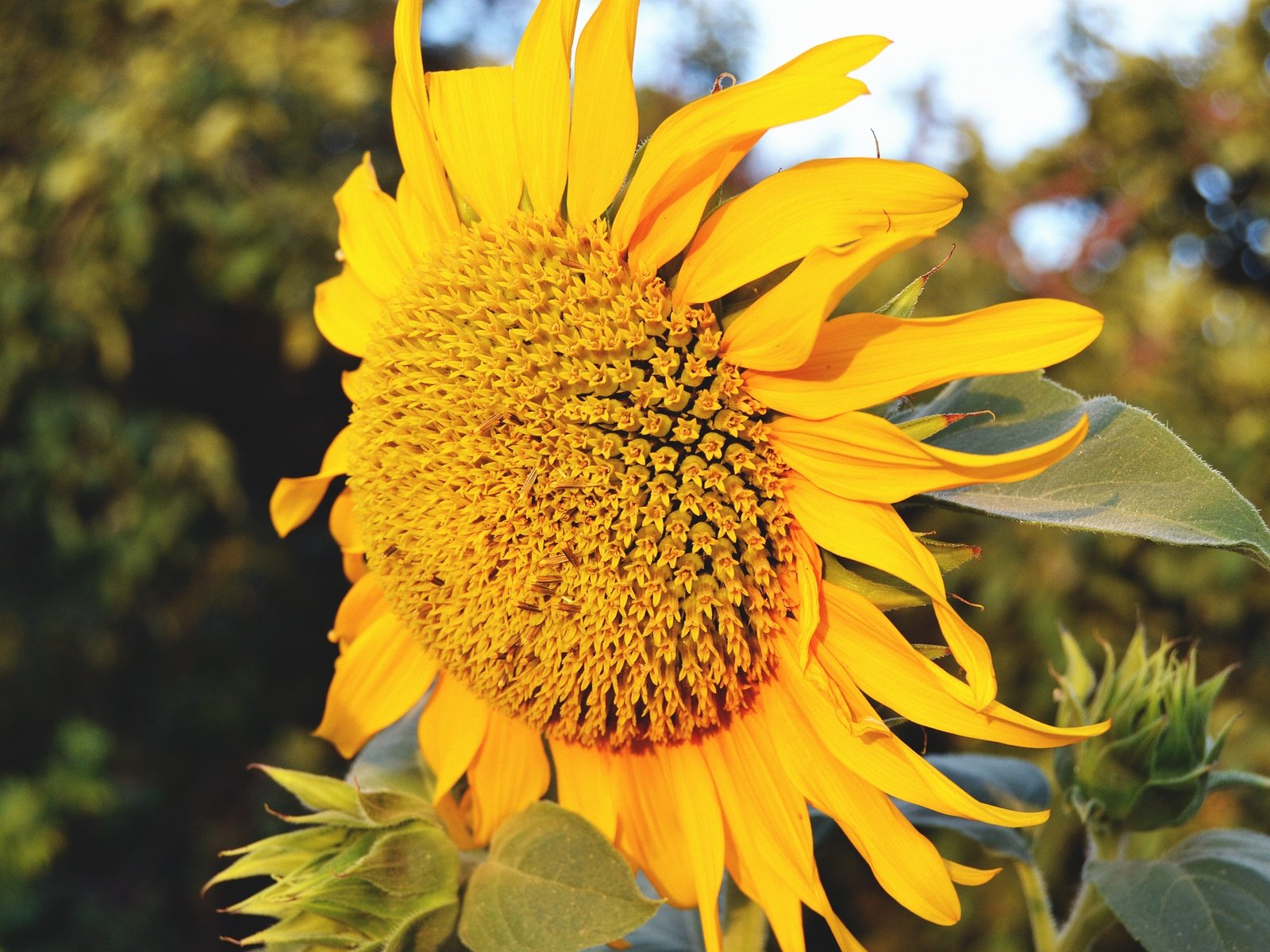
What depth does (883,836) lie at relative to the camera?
2.44ft

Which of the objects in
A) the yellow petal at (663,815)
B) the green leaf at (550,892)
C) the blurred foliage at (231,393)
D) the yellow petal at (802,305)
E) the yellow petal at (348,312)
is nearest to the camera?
the yellow petal at (802,305)

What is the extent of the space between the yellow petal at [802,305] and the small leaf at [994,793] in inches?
18.2

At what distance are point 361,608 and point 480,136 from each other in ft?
1.37

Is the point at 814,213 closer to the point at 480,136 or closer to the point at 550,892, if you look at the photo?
the point at 480,136

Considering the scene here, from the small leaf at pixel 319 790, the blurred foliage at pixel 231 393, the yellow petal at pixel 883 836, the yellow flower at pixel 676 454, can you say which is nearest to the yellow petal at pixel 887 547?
the yellow flower at pixel 676 454

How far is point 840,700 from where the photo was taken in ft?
2.38

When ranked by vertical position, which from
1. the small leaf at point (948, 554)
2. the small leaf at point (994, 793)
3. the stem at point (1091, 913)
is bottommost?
the stem at point (1091, 913)

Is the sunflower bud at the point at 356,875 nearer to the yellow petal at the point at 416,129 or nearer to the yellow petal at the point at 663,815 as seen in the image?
the yellow petal at the point at 663,815

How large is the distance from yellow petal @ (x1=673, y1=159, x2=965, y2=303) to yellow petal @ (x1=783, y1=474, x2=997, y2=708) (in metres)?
0.14

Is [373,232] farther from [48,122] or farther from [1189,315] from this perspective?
[48,122]

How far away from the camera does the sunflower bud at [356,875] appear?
2.67 ft

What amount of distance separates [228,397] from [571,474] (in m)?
3.04

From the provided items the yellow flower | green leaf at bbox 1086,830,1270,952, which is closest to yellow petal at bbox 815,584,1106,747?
the yellow flower

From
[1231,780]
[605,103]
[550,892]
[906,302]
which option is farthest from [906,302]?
[1231,780]
